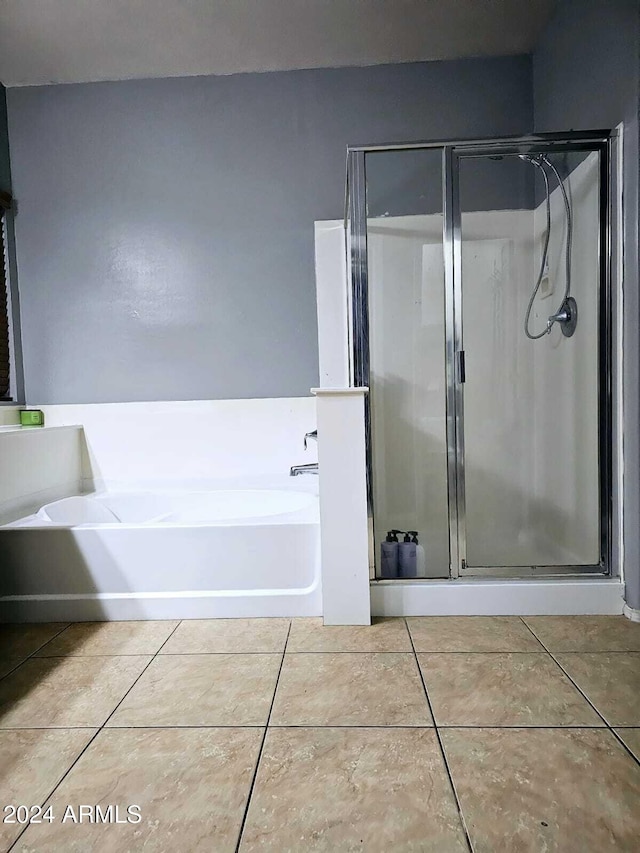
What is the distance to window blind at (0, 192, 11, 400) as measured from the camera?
2.82 metres

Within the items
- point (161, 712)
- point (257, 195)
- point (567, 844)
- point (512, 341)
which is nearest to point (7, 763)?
point (161, 712)

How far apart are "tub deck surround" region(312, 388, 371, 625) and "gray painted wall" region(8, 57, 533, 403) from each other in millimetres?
1006

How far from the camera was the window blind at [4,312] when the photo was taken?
282 cm

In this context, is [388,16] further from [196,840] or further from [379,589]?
[196,840]

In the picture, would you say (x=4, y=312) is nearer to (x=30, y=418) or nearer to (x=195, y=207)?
(x=30, y=418)

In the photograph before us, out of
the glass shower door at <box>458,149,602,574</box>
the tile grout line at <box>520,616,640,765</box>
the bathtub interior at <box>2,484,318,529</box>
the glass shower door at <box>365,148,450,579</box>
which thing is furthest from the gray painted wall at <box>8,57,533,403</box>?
the tile grout line at <box>520,616,640,765</box>

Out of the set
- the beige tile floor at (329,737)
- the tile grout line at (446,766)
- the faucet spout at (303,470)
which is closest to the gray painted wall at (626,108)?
the beige tile floor at (329,737)

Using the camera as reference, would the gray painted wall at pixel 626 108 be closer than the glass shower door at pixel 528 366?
Yes

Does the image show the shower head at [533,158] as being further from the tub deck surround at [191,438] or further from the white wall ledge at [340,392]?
the tub deck surround at [191,438]

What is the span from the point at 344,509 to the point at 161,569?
729mm

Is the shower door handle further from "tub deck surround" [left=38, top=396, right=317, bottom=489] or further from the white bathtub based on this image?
"tub deck surround" [left=38, top=396, right=317, bottom=489]

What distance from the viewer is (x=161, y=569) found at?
2006mm

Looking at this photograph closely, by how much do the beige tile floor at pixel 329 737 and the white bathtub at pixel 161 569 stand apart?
0.46ft

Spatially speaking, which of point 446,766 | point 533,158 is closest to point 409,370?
point 533,158
